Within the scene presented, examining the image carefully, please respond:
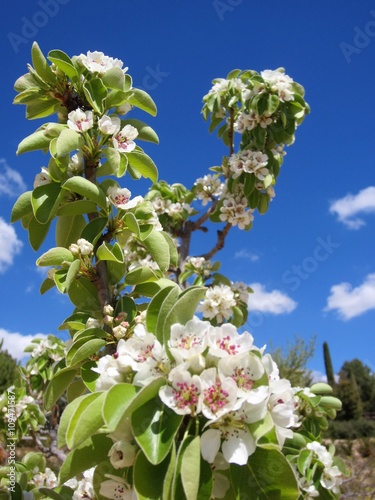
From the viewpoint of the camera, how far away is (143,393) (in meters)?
0.93

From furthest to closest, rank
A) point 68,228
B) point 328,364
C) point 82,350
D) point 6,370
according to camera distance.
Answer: point 328,364
point 6,370
point 68,228
point 82,350

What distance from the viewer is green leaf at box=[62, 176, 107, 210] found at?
57.9 inches

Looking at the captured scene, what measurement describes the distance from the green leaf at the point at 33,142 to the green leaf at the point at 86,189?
0.91 feet

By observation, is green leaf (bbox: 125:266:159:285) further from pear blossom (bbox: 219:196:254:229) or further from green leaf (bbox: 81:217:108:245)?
pear blossom (bbox: 219:196:254:229)

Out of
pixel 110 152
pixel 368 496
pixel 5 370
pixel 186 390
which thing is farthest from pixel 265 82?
pixel 5 370

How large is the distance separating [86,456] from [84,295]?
0.56m

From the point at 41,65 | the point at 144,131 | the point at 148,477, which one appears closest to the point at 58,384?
the point at 148,477

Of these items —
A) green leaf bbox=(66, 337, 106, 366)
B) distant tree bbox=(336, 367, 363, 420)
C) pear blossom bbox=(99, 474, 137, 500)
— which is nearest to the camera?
pear blossom bbox=(99, 474, 137, 500)

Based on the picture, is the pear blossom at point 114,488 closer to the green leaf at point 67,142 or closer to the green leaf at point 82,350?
the green leaf at point 82,350

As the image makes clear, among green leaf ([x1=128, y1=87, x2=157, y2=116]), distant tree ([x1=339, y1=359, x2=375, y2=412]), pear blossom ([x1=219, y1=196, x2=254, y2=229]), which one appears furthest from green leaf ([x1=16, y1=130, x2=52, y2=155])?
distant tree ([x1=339, y1=359, x2=375, y2=412])

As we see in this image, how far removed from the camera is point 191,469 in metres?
0.86

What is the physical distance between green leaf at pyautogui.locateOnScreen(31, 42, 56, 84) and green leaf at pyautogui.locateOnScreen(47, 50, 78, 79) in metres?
0.05

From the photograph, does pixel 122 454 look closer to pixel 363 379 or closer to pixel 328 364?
pixel 363 379

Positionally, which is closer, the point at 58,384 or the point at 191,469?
the point at 191,469
